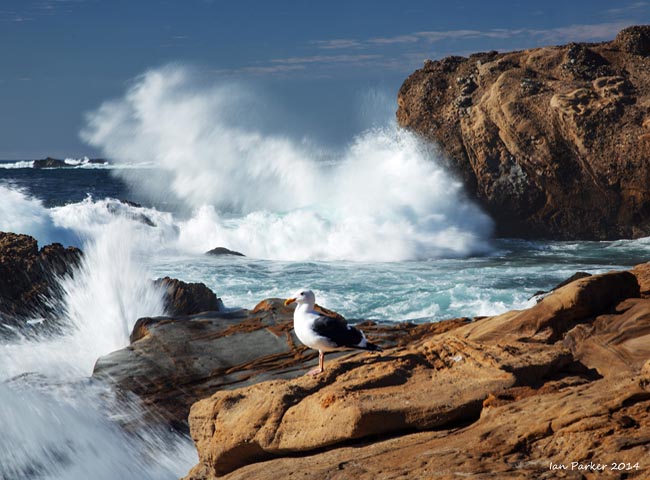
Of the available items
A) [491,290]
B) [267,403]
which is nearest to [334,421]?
[267,403]

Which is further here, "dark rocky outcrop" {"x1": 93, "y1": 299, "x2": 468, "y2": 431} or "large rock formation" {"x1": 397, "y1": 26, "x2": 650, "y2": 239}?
"large rock formation" {"x1": 397, "y1": 26, "x2": 650, "y2": 239}

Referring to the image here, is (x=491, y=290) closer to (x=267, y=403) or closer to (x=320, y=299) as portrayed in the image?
(x=320, y=299)

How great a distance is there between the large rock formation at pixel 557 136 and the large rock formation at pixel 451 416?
14338mm

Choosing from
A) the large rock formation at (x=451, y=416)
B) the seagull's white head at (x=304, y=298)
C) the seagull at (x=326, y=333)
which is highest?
the seagull's white head at (x=304, y=298)

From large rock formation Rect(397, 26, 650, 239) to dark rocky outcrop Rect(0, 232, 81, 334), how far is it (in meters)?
12.5

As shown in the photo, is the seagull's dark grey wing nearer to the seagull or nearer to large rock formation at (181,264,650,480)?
the seagull

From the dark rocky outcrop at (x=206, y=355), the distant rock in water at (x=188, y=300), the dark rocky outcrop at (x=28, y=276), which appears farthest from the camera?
the dark rocky outcrop at (x=28, y=276)

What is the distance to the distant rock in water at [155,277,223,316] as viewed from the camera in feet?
32.2

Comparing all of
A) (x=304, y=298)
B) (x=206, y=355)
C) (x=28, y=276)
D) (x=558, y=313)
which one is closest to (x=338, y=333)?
(x=304, y=298)

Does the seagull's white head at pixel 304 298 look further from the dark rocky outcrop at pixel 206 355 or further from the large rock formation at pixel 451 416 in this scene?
the dark rocky outcrop at pixel 206 355

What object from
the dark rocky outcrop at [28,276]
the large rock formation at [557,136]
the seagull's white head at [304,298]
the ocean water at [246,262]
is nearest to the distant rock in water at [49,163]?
the ocean water at [246,262]

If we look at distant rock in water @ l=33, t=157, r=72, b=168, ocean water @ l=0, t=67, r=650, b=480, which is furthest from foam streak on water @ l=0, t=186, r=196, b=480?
distant rock in water @ l=33, t=157, r=72, b=168

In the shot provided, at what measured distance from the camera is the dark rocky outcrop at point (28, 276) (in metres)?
10.4

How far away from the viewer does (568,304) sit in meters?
5.45
